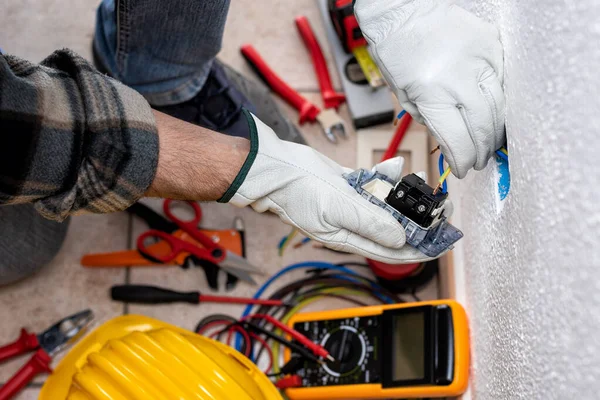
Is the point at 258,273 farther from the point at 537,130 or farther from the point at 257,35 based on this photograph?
the point at 537,130

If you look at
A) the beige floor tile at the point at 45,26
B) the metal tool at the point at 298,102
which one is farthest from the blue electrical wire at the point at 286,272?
the beige floor tile at the point at 45,26

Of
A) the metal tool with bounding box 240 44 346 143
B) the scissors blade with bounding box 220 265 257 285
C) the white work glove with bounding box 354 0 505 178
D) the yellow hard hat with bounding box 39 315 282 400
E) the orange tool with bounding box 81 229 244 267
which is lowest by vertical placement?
the scissors blade with bounding box 220 265 257 285

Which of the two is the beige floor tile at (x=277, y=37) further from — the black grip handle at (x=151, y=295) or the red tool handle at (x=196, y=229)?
the black grip handle at (x=151, y=295)

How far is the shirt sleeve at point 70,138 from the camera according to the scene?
2.07ft

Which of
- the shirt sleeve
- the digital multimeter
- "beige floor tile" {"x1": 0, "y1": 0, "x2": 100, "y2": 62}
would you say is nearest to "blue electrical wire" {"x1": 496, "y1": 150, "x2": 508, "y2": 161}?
the digital multimeter

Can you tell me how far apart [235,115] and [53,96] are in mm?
452

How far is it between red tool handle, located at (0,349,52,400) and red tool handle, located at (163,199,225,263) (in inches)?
11.6

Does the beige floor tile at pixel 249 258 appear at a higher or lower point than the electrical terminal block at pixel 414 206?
lower

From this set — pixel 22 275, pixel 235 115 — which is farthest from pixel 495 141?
pixel 22 275

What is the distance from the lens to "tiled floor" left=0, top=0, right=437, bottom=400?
3.56 feet

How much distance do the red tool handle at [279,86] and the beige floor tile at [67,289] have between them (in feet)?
1.21

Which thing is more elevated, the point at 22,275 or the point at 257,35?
the point at 257,35

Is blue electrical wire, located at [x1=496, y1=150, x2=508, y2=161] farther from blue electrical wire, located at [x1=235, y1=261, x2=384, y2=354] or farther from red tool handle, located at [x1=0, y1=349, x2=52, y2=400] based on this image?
red tool handle, located at [x1=0, y1=349, x2=52, y2=400]

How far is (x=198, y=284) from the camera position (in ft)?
3.61
